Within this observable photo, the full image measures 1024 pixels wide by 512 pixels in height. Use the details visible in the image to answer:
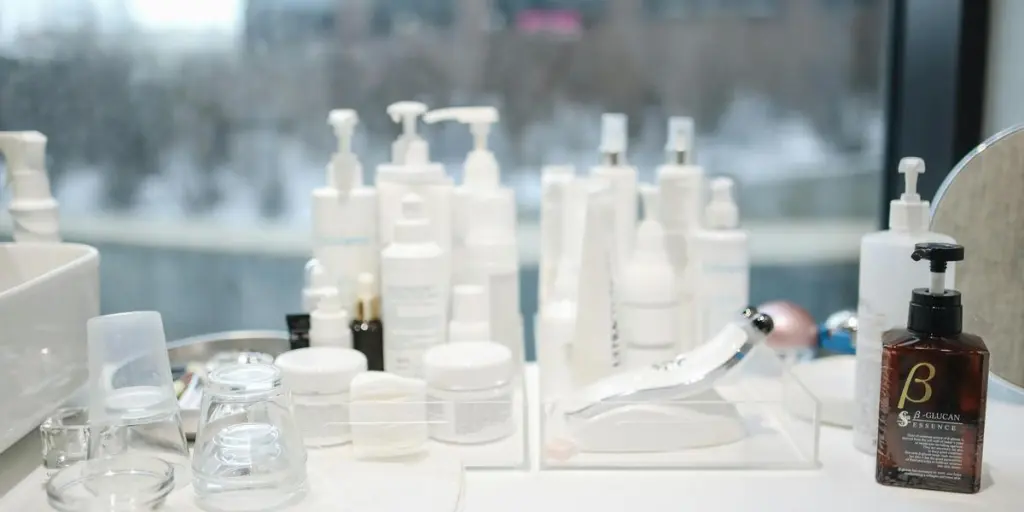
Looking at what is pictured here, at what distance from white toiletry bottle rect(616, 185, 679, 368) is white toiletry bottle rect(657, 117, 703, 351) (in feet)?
0.16

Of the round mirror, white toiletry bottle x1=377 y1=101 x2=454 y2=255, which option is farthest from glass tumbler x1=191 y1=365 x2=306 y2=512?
the round mirror

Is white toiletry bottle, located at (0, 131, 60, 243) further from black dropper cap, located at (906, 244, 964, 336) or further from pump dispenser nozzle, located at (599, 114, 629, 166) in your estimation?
black dropper cap, located at (906, 244, 964, 336)

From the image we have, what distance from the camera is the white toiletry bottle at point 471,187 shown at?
827mm

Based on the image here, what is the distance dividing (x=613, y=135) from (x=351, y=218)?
0.80 ft

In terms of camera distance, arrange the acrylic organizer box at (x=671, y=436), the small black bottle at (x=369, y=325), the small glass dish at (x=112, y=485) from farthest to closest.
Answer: the small black bottle at (x=369, y=325) < the acrylic organizer box at (x=671, y=436) < the small glass dish at (x=112, y=485)

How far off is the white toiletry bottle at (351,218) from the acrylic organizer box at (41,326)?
19 centimetres

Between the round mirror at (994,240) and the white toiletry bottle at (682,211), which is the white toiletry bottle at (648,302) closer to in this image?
the white toiletry bottle at (682,211)

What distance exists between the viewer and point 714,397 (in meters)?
0.74

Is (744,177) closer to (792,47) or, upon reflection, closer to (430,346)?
(792,47)

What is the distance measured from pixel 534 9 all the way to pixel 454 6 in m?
0.10

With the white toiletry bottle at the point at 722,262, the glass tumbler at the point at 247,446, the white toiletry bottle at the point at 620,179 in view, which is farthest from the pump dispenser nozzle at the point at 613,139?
the glass tumbler at the point at 247,446

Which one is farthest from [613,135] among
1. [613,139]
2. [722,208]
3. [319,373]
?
[319,373]

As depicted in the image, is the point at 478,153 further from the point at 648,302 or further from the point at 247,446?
the point at 247,446

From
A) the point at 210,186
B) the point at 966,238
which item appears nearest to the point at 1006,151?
the point at 966,238
